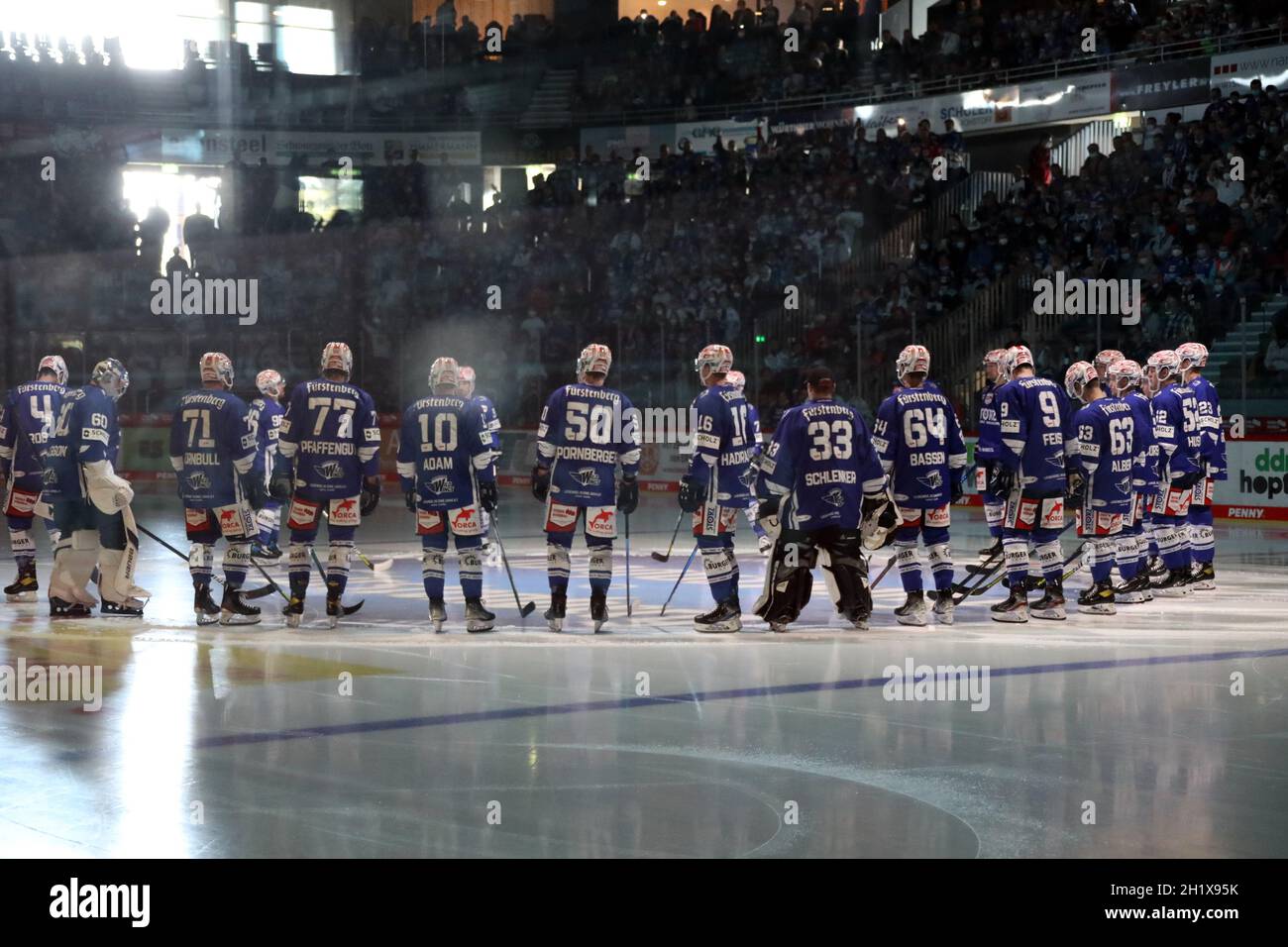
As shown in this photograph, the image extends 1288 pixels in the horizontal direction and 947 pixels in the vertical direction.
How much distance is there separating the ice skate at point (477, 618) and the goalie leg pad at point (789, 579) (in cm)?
195

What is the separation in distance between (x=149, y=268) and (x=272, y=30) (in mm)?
8269

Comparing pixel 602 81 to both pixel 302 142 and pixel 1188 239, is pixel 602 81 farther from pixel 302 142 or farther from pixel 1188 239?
pixel 1188 239

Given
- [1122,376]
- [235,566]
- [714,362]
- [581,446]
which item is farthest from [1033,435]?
[235,566]

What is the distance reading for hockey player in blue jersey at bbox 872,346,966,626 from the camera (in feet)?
37.3

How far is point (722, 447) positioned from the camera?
11164 millimetres

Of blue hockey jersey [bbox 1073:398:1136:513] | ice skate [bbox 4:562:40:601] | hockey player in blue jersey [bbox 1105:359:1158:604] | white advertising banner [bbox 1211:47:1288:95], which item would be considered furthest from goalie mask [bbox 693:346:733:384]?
white advertising banner [bbox 1211:47:1288:95]

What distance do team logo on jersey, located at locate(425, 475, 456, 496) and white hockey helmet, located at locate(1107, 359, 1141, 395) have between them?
5606mm

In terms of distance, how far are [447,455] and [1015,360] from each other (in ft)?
14.9

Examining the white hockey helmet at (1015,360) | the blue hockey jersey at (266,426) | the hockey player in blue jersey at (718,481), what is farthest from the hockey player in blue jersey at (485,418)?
the white hockey helmet at (1015,360)

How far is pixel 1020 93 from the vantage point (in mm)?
27750

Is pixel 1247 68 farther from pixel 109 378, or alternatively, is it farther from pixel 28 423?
pixel 28 423

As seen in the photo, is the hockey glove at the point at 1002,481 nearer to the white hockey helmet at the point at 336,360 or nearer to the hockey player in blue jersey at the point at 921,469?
the hockey player in blue jersey at the point at 921,469

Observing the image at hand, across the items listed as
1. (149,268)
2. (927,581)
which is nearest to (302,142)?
(149,268)

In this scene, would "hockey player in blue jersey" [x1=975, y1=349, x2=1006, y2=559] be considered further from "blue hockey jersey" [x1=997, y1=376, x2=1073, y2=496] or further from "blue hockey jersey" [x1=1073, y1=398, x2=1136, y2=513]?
"blue hockey jersey" [x1=1073, y1=398, x2=1136, y2=513]
